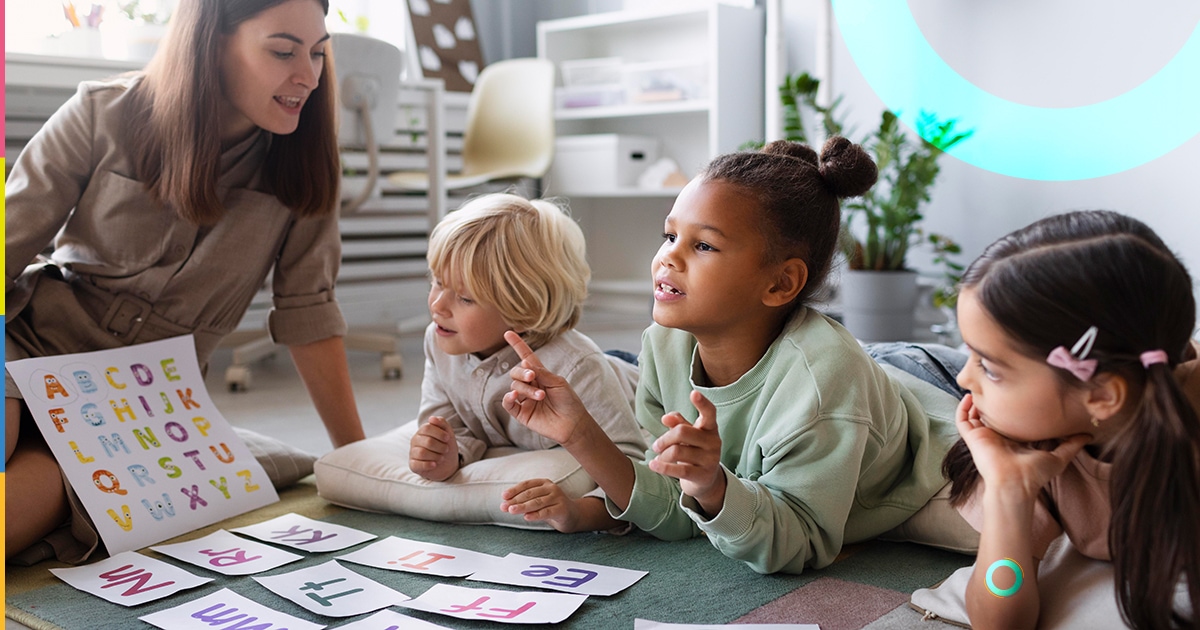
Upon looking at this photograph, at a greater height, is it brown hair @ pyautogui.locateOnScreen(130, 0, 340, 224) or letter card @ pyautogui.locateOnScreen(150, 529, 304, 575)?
brown hair @ pyautogui.locateOnScreen(130, 0, 340, 224)

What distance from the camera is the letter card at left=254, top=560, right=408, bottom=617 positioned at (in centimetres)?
105

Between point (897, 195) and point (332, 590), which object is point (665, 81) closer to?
point (897, 195)

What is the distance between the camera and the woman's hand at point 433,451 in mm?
1350

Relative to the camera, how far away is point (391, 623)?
3.30 feet

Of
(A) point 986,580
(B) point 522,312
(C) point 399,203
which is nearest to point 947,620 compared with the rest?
(A) point 986,580

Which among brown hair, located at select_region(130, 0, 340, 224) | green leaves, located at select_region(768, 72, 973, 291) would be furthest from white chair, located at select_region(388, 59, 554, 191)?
brown hair, located at select_region(130, 0, 340, 224)

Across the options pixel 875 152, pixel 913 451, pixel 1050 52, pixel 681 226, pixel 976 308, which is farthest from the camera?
pixel 875 152

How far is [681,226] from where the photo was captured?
1.15 metres

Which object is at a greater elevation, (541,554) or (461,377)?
(461,377)

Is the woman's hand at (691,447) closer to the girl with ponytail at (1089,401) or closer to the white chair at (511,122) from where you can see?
the girl with ponytail at (1089,401)

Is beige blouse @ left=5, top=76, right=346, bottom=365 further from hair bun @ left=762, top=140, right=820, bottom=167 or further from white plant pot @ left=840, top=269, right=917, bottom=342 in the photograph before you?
white plant pot @ left=840, top=269, right=917, bottom=342

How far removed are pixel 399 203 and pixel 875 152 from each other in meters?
1.54

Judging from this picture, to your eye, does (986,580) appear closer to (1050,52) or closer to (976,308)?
(976,308)

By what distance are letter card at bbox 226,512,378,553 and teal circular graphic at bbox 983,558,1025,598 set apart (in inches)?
29.2
